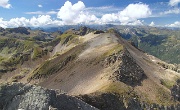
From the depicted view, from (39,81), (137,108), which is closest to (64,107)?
(137,108)

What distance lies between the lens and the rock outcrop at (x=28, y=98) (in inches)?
1593

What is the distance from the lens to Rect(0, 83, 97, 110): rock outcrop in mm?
40469

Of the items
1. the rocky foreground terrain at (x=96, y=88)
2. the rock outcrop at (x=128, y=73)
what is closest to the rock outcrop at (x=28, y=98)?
the rocky foreground terrain at (x=96, y=88)

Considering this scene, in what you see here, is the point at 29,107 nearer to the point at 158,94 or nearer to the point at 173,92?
the point at 158,94

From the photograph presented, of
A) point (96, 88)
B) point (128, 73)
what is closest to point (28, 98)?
point (96, 88)

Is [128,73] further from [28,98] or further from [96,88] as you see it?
[28,98]

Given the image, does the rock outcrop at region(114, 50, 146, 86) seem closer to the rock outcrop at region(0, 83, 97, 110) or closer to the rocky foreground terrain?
the rocky foreground terrain

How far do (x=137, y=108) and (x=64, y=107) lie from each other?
132 feet

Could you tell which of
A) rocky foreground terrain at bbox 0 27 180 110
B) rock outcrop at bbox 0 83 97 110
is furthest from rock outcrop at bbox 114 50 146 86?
rock outcrop at bbox 0 83 97 110

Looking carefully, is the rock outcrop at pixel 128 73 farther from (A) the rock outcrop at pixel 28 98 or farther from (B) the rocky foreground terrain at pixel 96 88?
(A) the rock outcrop at pixel 28 98

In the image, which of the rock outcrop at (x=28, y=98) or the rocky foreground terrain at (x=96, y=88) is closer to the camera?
the rock outcrop at (x=28, y=98)

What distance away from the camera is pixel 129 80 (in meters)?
94.8

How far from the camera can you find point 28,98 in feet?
135

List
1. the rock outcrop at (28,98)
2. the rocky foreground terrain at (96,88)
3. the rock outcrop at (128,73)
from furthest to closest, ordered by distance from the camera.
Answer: the rock outcrop at (128,73) → the rocky foreground terrain at (96,88) → the rock outcrop at (28,98)
